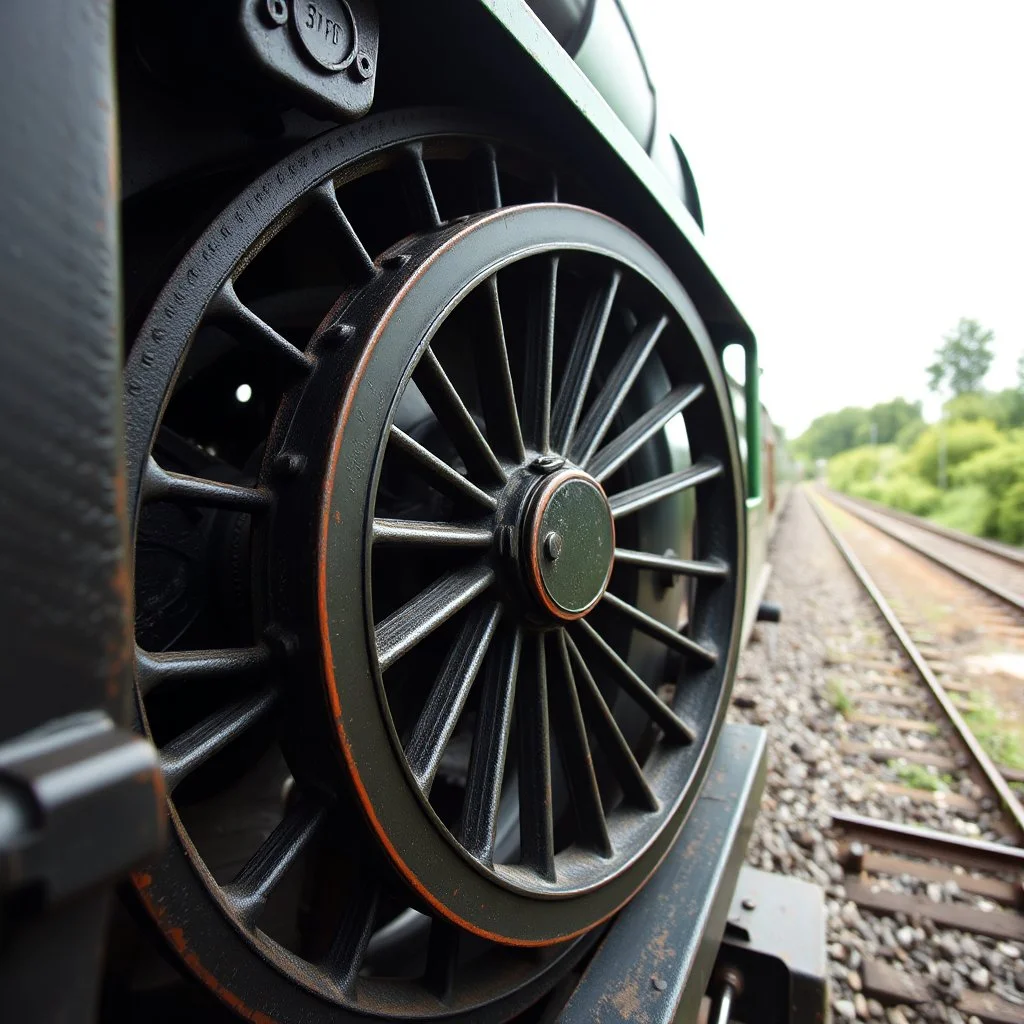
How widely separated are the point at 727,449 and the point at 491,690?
1.23 m

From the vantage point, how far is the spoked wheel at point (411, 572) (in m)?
1.04

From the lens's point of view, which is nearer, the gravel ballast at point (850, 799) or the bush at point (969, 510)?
the gravel ballast at point (850, 799)

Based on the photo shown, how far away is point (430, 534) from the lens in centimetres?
126

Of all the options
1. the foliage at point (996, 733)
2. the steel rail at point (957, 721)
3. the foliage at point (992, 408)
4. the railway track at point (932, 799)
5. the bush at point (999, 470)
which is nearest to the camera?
the railway track at point (932, 799)

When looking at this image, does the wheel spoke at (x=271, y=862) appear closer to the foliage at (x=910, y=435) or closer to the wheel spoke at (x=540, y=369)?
the wheel spoke at (x=540, y=369)

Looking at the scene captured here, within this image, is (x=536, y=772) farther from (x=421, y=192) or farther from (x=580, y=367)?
(x=421, y=192)

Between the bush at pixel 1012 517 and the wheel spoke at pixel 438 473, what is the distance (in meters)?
22.9

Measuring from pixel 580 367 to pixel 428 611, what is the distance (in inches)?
28.7

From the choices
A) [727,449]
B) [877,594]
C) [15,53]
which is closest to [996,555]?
[877,594]

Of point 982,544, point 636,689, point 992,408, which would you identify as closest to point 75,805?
point 636,689

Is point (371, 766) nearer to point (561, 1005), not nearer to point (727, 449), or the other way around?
point (561, 1005)

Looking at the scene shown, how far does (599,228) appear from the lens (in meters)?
1.64

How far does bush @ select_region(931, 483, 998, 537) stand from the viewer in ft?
72.7

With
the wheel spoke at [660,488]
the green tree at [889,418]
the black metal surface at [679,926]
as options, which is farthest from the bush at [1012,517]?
the green tree at [889,418]
